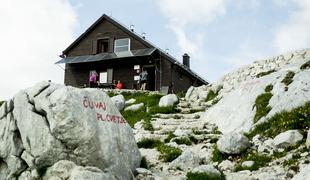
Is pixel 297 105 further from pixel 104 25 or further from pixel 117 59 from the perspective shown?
pixel 104 25

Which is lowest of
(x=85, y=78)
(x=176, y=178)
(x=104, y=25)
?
(x=176, y=178)

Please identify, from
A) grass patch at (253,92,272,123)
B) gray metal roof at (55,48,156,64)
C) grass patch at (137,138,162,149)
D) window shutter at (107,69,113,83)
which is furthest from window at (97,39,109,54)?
grass patch at (137,138,162,149)

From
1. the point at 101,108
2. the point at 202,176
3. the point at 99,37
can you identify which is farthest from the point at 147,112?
the point at 99,37

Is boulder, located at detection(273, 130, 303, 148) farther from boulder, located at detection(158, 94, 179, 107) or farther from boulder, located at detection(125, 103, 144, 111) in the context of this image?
boulder, located at detection(125, 103, 144, 111)

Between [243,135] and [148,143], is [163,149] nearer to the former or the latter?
[148,143]

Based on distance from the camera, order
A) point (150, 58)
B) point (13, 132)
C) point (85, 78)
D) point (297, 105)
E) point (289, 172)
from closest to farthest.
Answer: point (289, 172)
point (13, 132)
point (297, 105)
point (150, 58)
point (85, 78)

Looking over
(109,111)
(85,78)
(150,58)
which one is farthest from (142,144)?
(85,78)

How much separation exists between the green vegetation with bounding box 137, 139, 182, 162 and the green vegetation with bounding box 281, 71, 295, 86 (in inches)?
252

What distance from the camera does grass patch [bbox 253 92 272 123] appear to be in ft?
70.7

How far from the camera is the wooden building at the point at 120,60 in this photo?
160ft

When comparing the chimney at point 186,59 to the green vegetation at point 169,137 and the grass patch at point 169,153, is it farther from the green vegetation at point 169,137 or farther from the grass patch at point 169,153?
the grass patch at point 169,153

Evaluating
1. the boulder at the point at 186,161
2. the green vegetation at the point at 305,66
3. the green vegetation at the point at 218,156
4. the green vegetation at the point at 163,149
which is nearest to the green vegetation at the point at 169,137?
the green vegetation at the point at 163,149

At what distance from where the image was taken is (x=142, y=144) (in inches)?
807

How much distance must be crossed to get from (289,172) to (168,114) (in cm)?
1353
